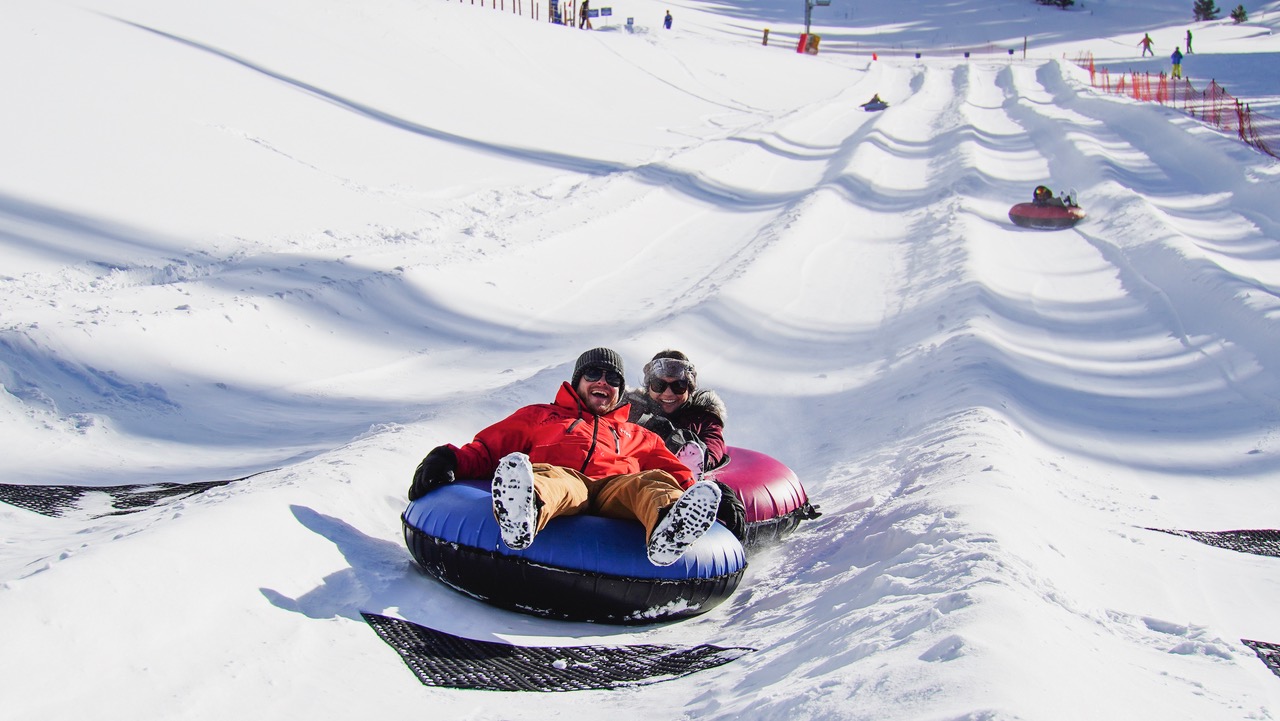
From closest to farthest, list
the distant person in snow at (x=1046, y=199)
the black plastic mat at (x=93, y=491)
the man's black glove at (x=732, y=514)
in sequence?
the man's black glove at (x=732, y=514)
the black plastic mat at (x=93, y=491)
the distant person in snow at (x=1046, y=199)

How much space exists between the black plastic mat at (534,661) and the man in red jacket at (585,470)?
331mm

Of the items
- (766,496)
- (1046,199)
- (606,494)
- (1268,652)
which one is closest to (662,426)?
(766,496)

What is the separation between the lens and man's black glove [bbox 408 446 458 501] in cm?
402

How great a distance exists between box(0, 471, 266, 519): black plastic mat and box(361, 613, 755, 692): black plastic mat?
156 centimetres

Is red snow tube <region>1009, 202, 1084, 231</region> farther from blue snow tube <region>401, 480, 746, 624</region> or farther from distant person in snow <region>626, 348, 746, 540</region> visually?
blue snow tube <region>401, 480, 746, 624</region>

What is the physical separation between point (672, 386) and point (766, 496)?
75 centimetres

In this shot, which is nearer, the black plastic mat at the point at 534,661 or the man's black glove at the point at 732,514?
the black plastic mat at the point at 534,661

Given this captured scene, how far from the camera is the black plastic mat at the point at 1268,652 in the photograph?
3150 millimetres

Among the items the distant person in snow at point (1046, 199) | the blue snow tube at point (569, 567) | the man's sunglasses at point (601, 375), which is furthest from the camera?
the distant person in snow at point (1046, 199)

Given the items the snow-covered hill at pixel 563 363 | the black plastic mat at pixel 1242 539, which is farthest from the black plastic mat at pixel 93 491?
the black plastic mat at pixel 1242 539

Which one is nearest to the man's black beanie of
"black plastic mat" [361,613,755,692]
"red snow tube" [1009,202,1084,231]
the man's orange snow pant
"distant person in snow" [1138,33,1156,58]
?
the man's orange snow pant

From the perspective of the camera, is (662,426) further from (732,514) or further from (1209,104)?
(1209,104)

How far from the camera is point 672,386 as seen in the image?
16.5 feet

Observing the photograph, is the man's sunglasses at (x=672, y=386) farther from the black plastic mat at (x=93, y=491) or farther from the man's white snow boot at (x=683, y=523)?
the black plastic mat at (x=93, y=491)
